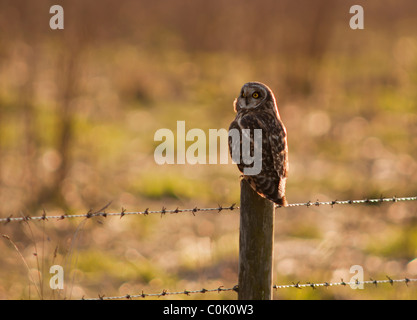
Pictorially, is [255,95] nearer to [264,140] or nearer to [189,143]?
[264,140]

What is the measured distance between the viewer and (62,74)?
8.62 metres

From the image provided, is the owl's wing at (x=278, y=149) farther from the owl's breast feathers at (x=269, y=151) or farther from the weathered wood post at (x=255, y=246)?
the weathered wood post at (x=255, y=246)

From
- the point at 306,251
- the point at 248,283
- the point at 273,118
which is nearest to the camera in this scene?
the point at 248,283

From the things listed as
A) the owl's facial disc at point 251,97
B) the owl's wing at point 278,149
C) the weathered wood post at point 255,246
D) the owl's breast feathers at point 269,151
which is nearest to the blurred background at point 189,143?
the weathered wood post at point 255,246

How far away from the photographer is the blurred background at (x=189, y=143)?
708 cm

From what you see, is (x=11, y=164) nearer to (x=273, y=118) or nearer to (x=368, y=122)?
(x=273, y=118)

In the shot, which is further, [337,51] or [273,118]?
[337,51]

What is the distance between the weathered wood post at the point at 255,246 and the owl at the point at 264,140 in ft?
0.80

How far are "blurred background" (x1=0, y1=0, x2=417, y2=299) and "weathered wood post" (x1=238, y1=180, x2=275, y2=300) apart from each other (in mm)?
965

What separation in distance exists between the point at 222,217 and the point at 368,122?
5207 mm

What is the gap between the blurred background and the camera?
23.2 ft

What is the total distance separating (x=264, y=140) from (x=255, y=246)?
1121 mm

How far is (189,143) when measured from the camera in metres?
11.7

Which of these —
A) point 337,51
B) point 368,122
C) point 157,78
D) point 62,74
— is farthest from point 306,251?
point 337,51
